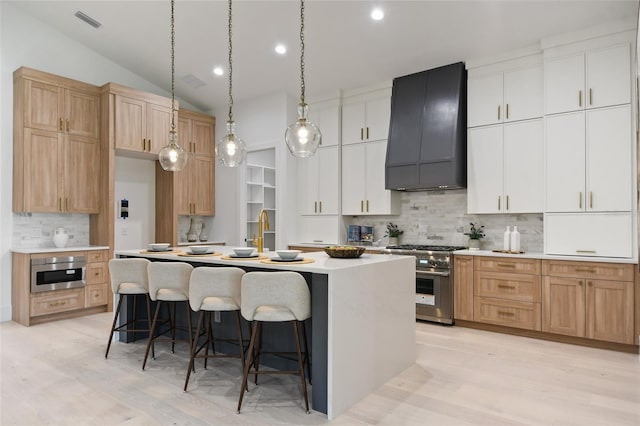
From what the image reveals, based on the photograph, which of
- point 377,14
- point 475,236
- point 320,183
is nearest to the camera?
point 377,14

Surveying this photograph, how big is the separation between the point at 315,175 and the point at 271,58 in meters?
1.82

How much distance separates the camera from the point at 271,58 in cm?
556

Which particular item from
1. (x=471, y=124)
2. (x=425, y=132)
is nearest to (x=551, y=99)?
(x=471, y=124)

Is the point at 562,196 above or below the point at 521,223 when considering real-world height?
above

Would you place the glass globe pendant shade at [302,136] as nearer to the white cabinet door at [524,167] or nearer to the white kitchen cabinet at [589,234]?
the white cabinet door at [524,167]

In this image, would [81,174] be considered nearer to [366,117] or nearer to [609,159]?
[366,117]

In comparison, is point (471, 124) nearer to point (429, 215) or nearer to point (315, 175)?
point (429, 215)

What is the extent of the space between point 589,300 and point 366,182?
3021 mm

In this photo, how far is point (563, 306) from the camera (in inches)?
159

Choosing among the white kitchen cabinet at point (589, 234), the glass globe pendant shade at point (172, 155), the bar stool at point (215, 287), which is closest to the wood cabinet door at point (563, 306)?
the white kitchen cabinet at point (589, 234)

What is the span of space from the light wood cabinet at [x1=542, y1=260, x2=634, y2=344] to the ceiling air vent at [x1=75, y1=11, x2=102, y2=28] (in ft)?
20.1

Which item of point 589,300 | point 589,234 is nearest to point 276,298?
point 589,300

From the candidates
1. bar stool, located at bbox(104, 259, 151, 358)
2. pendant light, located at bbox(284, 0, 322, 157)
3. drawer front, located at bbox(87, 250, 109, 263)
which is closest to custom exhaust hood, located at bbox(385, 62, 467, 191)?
pendant light, located at bbox(284, 0, 322, 157)

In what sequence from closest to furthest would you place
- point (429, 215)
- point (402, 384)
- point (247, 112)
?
point (402, 384), point (429, 215), point (247, 112)
